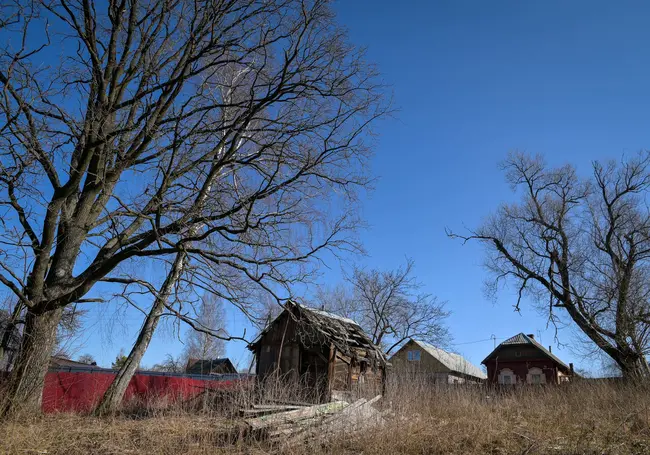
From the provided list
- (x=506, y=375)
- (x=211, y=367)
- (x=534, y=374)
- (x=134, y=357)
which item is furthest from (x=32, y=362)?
(x=506, y=375)

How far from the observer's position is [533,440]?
8.33 meters

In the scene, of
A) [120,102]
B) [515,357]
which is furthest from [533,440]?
[515,357]

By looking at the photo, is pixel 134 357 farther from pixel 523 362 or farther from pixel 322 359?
pixel 523 362

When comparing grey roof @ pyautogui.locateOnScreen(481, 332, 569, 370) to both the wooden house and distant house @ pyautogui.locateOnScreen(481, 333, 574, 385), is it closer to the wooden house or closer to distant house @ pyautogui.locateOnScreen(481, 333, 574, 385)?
distant house @ pyautogui.locateOnScreen(481, 333, 574, 385)

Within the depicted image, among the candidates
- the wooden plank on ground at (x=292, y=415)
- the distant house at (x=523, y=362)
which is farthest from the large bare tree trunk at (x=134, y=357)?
the distant house at (x=523, y=362)

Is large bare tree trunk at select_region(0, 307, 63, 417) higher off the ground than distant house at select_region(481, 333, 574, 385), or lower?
lower

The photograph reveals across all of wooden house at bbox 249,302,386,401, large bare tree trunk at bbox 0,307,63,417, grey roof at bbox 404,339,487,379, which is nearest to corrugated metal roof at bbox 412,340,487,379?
grey roof at bbox 404,339,487,379

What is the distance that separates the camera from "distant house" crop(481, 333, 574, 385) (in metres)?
43.1

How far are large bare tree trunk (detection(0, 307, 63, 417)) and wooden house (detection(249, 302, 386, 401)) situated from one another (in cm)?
740

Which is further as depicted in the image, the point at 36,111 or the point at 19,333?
the point at 19,333

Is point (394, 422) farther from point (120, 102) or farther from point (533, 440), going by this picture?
point (120, 102)

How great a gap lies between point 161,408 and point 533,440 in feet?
23.4

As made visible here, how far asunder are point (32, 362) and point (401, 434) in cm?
682

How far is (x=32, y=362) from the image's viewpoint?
29.1ft
